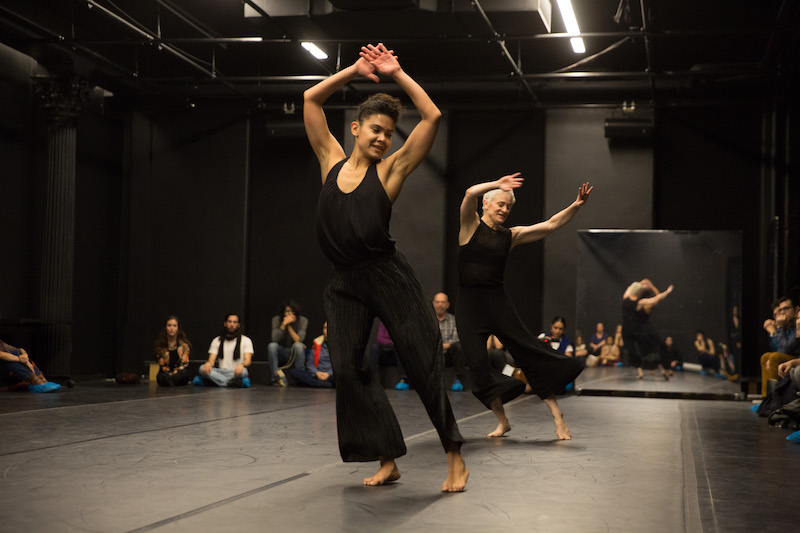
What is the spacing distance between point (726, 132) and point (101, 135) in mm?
8138

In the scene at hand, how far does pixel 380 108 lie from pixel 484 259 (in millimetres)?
1918

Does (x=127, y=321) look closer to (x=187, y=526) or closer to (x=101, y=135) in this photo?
(x=101, y=135)

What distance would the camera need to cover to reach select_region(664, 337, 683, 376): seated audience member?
31.2ft

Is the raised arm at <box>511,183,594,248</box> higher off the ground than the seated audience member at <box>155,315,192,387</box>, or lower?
higher

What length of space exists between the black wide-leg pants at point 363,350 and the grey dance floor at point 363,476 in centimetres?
18

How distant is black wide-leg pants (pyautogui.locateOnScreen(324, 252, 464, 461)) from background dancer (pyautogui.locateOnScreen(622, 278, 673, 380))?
22.6ft

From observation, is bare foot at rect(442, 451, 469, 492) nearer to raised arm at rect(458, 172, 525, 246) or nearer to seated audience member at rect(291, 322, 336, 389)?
raised arm at rect(458, 172, 525, 246)

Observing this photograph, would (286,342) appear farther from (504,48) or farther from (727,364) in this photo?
(727,364)

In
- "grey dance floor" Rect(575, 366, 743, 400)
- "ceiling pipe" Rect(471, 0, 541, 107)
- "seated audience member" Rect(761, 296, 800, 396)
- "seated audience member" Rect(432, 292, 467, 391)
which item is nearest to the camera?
"seated audience member" Rect(761, 296, 800, 396)

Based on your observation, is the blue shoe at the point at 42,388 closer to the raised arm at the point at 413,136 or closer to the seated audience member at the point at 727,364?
the raised arm at the point at 413,136

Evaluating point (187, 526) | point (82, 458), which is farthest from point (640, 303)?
point (187, 526)

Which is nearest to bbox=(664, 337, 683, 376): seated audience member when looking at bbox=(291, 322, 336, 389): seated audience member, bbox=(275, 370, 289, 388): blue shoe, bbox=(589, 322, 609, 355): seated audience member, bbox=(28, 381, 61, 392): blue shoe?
bbox=(589, 322, 609, 355): seated audience member

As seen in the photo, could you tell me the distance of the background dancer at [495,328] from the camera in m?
4.89

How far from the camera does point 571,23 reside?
9.02 meters
